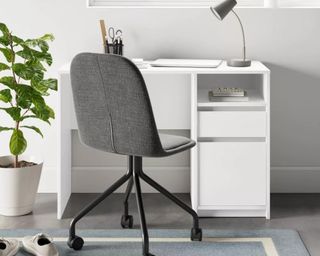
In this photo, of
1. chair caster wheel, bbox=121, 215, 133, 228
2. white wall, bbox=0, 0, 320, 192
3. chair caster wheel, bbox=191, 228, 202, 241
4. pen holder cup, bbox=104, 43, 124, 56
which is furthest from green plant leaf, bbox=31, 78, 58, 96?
chair caster wheel, bbox=191, 228, 202, 241

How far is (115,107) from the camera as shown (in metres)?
3.18

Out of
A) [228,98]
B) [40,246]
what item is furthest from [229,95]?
[40,246]

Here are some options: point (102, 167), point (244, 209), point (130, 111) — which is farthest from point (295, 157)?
point (130, 111)

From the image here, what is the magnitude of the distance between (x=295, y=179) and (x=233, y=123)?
0.78 metres

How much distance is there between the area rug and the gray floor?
3.9 inches

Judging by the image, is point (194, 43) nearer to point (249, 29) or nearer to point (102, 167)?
point (249, 29)

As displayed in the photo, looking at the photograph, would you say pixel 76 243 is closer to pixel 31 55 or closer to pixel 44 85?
pixel 44 85

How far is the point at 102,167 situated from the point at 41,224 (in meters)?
0.72

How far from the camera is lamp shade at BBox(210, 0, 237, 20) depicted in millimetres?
3787

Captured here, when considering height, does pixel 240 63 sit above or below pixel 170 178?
above

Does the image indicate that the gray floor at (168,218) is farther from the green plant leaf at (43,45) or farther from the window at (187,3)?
the window at (187,3)

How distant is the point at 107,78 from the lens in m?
3.14

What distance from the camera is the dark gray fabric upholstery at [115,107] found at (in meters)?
3.10

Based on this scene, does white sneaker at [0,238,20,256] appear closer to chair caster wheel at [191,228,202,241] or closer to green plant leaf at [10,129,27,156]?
green plant leaf at [10,129,27,156]
